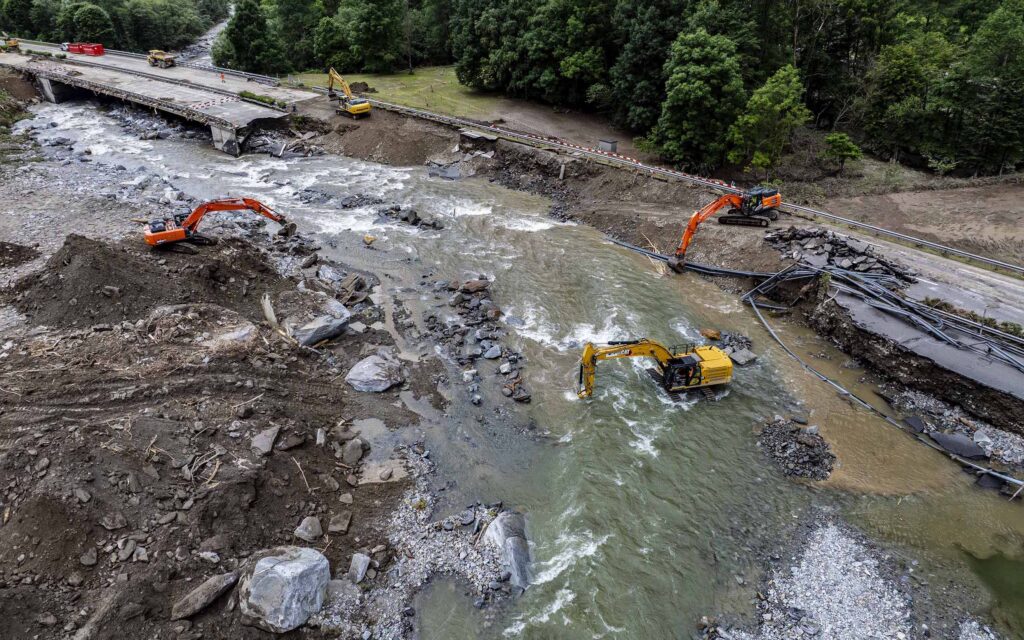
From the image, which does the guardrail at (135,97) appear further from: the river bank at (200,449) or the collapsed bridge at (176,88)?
the river bank at (200,449)

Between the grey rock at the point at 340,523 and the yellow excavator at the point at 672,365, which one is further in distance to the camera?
the yellow excavator at the point at 672,365

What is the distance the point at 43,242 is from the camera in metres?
25.4

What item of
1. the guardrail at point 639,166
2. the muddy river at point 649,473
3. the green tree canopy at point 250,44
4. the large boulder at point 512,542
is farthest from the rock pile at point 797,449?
the green tree canopy at point 250,44

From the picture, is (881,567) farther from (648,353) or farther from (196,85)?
(196,85)

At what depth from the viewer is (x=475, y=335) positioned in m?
22.2

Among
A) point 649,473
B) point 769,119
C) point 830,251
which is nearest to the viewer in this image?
point 649,473

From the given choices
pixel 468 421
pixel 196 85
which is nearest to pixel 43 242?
pixel 468 421

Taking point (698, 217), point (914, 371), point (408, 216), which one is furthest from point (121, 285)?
point (914, 371)

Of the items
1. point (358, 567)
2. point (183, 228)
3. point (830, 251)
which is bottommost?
point (358, 567)

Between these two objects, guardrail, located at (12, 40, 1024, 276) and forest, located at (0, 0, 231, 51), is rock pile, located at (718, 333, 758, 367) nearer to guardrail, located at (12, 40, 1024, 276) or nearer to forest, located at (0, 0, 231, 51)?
guardrail, located at (12, 40, 1024, 276)

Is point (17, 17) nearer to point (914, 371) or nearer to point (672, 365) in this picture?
point (672, 365)

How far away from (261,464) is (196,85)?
171 ft

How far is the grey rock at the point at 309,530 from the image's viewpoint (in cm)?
1348

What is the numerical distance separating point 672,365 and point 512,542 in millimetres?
8641
